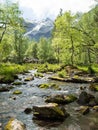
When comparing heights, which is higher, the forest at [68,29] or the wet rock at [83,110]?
the forest at [68,29]

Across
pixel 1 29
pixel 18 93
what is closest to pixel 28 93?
pixel 18 93

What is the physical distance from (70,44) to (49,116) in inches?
1641

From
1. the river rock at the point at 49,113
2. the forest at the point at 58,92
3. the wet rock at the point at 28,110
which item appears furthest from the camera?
the wet rock at the point at 28,110

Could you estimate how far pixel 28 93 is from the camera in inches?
1050

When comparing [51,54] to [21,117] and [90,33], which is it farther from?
[21,117]

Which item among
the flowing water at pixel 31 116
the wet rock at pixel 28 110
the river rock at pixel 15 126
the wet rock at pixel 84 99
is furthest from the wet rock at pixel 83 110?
the river rock at pixel 15 126

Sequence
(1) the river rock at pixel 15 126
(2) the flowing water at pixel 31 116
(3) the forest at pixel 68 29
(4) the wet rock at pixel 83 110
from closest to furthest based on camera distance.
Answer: (1) the river rock at pixel 15 126, (2) the flowing water at pixel 31 116, (4) the wet rock at pixel 83 110, (3) the forest at pixel 68 29

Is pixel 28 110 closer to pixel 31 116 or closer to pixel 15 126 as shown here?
pixel 31 116

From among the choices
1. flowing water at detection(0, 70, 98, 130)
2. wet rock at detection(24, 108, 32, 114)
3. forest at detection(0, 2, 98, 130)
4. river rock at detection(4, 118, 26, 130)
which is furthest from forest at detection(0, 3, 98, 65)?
river rock at detection(4, 118, 26, 130)

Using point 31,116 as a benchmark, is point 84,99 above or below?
above

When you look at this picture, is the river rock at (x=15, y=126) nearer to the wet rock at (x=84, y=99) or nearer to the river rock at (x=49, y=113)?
the river rock at (x=49, y=113)

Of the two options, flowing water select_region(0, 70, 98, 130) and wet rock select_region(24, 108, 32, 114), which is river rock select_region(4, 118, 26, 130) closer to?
flowing water select_region(0, 70, 98, 130)

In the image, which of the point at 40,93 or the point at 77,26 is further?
the point at 77,26

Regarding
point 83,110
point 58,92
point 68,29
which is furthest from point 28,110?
point 68,29
